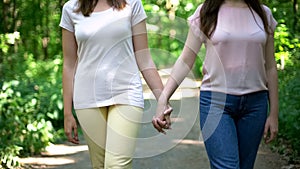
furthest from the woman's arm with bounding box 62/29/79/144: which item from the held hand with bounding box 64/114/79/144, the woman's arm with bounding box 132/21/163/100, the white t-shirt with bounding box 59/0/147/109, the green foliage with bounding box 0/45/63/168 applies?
the green foliage with bounding box 0/45/63/168

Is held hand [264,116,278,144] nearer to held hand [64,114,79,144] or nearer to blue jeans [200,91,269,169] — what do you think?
blue jeans [200,91,269,169]

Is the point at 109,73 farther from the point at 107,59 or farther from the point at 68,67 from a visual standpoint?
the point at 68,67

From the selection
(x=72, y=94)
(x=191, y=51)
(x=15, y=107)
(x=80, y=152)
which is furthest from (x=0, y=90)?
(x=191, y=51)

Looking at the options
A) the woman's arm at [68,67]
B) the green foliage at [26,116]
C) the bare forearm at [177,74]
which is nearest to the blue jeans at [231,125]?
the bare forearm at [177,74]

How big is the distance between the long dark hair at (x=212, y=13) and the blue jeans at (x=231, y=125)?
35cm

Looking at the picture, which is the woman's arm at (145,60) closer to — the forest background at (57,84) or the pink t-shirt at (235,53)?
the forest background at (57,84)

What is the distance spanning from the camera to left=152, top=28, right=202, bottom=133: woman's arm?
3607 mm

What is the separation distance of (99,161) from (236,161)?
80cm

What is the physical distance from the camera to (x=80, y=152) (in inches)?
314

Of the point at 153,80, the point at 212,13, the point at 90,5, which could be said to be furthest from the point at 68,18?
the point at 212,13

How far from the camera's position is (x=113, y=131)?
141 inches

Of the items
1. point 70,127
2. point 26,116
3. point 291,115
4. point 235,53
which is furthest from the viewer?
point 26,116

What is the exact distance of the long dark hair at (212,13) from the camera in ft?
11.6

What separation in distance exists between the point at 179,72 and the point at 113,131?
501 millimetres
